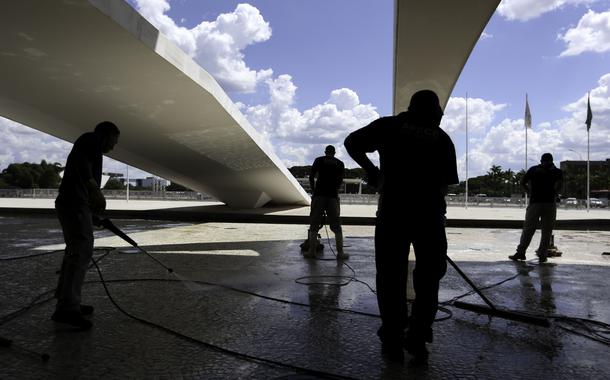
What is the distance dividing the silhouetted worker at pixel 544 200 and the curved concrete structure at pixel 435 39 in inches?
103

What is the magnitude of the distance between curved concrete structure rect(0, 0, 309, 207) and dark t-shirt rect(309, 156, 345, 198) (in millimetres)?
3517

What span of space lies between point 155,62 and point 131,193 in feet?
105

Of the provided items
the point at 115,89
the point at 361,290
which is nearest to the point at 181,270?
the point at 361,290

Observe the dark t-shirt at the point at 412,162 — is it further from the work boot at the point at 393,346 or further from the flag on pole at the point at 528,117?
the flag on pole at the point at 528,117

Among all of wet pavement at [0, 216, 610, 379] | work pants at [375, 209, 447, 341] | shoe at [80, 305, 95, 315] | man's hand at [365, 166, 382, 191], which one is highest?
man's hand at [365, 166, 382, 191]

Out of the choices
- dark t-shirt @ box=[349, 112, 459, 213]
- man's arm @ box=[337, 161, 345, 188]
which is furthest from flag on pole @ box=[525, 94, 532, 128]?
dark t-shirt @ box=[349, 112, 459, 213]

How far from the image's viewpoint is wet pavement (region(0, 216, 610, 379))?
2791 mm

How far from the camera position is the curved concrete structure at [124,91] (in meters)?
7.29

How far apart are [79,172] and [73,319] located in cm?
109

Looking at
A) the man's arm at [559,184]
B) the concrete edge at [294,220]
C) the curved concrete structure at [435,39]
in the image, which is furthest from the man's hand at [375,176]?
the concrete edge at [294,220]

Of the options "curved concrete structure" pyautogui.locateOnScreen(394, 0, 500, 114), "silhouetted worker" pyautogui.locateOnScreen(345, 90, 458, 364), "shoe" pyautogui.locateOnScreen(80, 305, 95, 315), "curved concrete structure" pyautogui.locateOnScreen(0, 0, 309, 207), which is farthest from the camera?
"curved concrete structure" pyautogui.locateOnScreen(394, 0, 500, 114)

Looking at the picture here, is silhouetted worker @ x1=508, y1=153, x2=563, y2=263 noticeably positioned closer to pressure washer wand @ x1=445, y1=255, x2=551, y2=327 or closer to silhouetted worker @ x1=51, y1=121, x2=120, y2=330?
pressure washer wand @ x1=445, y1=255, x2=551, y2=327

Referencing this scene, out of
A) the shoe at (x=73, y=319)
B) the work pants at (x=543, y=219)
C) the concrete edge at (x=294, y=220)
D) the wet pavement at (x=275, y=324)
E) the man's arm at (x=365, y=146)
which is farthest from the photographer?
the concrete edge at (x=294, y=220)

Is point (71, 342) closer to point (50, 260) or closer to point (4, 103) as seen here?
point (50, 260)
